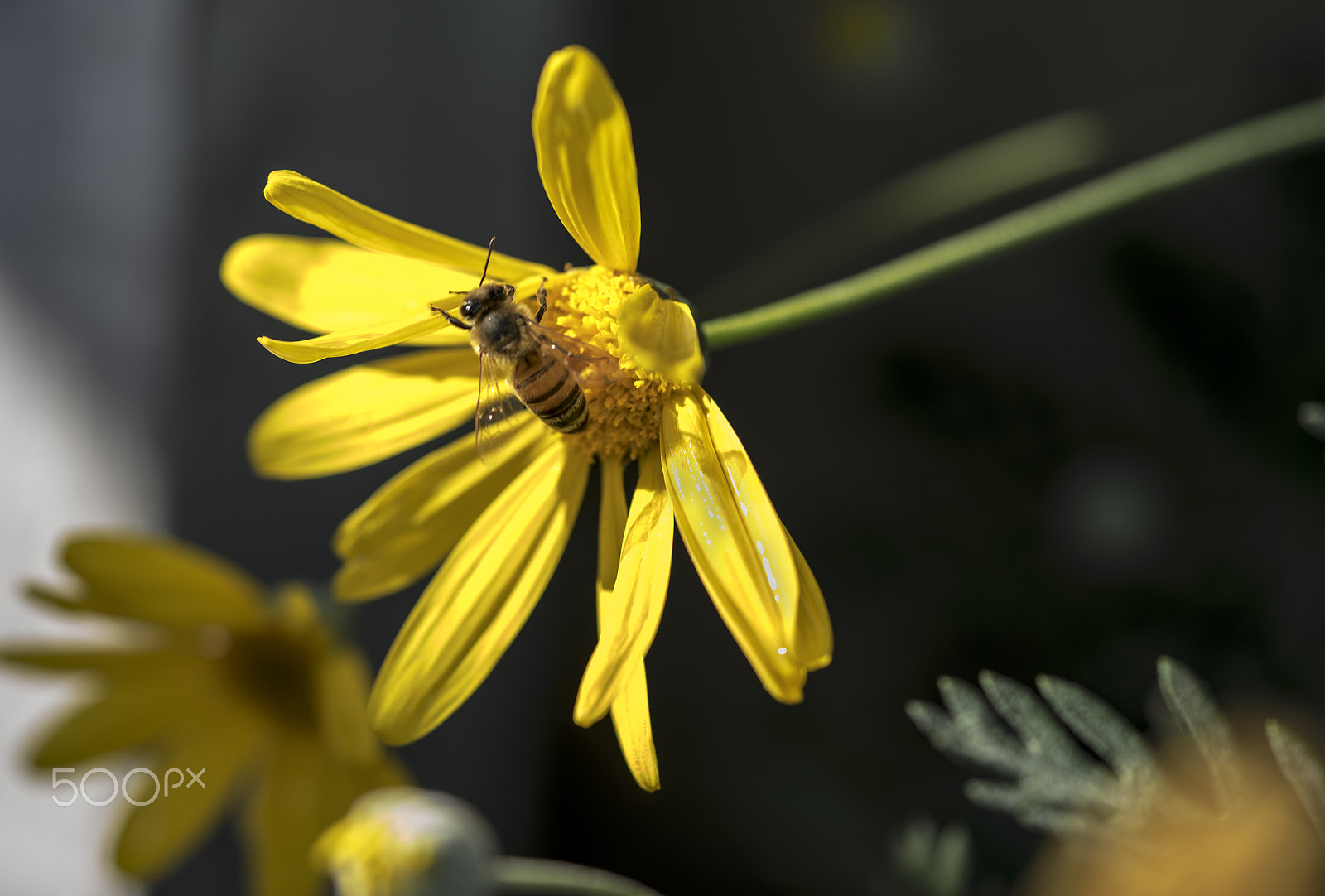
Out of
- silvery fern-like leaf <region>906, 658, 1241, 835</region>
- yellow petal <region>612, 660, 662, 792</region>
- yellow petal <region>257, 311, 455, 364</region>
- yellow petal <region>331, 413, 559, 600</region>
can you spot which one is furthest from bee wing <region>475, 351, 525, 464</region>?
silvery fern-like leaf <region>906, 658, 1241, 835</region>

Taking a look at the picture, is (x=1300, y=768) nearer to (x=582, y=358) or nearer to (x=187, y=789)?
(x=582, y=358)

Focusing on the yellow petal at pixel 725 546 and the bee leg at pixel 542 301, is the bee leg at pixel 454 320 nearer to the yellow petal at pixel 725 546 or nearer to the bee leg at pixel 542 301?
the bee leg at pixel 542 301

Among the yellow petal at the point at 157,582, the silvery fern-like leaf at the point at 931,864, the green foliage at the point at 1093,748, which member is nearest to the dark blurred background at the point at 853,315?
the silvery fern-like leaf at the point at 931,864

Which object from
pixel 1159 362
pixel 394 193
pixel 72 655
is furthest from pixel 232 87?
pixel 1159 362

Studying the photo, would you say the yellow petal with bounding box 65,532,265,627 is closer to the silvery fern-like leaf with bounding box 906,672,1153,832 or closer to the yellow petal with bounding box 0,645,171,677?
the yellow petal with bounding box 0,645,171,677

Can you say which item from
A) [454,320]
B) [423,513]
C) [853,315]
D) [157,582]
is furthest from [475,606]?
[853,315]

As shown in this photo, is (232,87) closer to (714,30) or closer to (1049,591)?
(714,30)
